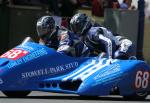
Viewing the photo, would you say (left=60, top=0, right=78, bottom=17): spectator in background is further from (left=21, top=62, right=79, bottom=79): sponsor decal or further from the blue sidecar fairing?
(left=21, top=62, right=79, bottom=79): sponsor decal

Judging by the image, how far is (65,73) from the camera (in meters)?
13.8

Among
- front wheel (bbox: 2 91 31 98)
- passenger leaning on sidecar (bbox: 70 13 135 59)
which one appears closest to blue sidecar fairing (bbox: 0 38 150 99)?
front wheel (bbox: 2 91 31 98)

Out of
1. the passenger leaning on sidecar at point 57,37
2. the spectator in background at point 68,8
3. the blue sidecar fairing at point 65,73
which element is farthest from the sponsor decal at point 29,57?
the spectator in background at point 68,8

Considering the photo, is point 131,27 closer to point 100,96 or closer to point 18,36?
point 18,36

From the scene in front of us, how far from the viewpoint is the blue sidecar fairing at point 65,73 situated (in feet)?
44.1

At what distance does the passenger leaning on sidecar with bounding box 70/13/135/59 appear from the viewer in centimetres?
1462

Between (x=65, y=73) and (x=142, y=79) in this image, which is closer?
(x=65, y=73)

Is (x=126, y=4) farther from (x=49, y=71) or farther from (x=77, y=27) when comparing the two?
(x=49, y=71)

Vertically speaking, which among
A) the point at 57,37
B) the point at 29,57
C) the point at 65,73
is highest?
the point at 57,37

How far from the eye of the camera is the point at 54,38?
14.3 metres

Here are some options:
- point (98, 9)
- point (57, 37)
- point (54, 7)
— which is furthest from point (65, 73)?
point (98, 9)

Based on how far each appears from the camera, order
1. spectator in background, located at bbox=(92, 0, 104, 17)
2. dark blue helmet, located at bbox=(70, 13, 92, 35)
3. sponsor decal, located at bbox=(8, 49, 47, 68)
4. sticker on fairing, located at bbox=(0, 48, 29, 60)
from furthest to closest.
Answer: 1. spectator in background, located at bbox=(92, 0, 104, 17)
2. dark blue helmet, located at bbox=(70, 13, 92, 35)
3. sticker on fairing, located at bbox=(0, 48, 29, 60)
4. sponsor decal, located at bbox=(8, 49, 47, 68)

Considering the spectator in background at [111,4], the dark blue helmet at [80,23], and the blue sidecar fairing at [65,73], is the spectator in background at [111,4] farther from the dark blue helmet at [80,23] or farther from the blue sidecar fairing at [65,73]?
the blue sidecar fairing at [65,73]

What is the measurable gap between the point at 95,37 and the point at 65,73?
1302 millimetres
